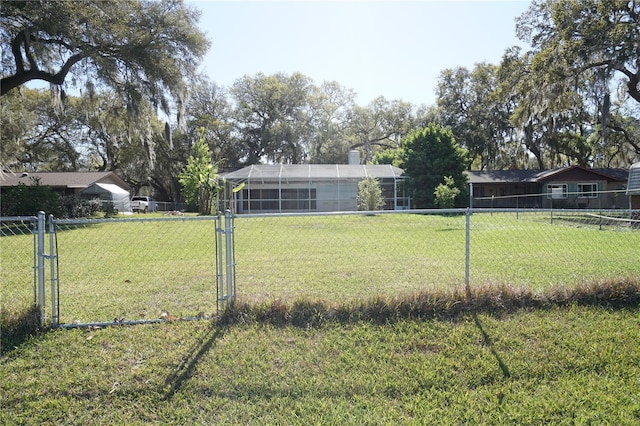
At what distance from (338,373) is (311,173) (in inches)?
1089

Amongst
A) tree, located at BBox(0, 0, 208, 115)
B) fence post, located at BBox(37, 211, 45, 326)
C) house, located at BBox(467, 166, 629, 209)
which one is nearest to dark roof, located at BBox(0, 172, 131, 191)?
tree, located at BBox(0, 0, 208, 115)

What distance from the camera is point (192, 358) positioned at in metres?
3.80

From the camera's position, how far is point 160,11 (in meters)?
19.2

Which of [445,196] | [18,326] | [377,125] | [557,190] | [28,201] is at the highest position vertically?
[377,125]

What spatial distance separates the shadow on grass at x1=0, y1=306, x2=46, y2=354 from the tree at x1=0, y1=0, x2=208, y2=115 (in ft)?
51.2

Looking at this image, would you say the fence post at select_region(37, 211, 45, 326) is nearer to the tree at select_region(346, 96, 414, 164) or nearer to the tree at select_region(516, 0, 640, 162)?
the tree at select_region(516, 0, 640, 162)

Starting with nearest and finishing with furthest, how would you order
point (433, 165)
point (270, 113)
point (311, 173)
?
1. point (433, 165)
2. point (311, 173)
3. point (270, 113)

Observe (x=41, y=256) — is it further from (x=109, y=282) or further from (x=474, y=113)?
(x=474, y=113)

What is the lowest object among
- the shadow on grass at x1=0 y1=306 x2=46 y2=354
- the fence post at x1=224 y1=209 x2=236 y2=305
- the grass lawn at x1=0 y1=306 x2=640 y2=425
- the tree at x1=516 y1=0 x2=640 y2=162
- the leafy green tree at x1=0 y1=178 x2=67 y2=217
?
the grass lawn at x1=0 y1=306 x2=640 y2=425

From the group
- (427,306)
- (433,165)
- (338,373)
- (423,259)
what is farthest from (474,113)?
(338,373)

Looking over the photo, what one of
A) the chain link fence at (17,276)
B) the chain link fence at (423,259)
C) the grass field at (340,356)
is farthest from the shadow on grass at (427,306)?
the chain link fence at (17,276)

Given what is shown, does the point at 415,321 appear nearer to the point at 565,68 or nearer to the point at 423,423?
the point at 423,423

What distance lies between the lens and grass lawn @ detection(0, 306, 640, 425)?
3082 mm

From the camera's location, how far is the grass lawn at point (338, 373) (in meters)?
3.08
